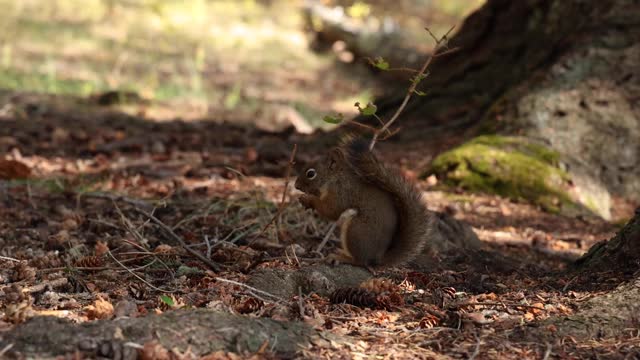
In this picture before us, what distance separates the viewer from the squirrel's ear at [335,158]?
145 inches

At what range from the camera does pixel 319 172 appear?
3.77 metres

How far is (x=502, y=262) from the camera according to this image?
395 centimetres

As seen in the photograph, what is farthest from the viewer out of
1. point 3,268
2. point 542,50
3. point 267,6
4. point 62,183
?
point 267,6

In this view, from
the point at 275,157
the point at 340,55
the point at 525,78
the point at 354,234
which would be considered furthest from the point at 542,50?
the point at 340,55

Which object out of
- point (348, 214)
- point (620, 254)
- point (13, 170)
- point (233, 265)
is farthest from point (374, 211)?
point (13, 170)

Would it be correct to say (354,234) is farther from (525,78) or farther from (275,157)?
(525,78)

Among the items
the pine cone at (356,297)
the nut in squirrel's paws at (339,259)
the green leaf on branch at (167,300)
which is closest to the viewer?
the green leaf on branch at (167,300)

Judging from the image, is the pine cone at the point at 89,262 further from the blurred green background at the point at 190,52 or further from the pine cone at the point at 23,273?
the blurred green background at the point at 190,52

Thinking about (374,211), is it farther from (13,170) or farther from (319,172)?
(13,170)

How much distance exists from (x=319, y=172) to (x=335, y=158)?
103 mm

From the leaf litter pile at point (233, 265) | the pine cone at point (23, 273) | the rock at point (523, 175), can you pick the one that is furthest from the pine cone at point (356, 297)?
the rock at point (523, 175)

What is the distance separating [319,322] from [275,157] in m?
3.47

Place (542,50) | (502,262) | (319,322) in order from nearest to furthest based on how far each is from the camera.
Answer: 1. (319,322)
2. (502,262)
3. (542,50)

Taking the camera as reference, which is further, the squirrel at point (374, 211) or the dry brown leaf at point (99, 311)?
the squirrel at point (374, 211)
